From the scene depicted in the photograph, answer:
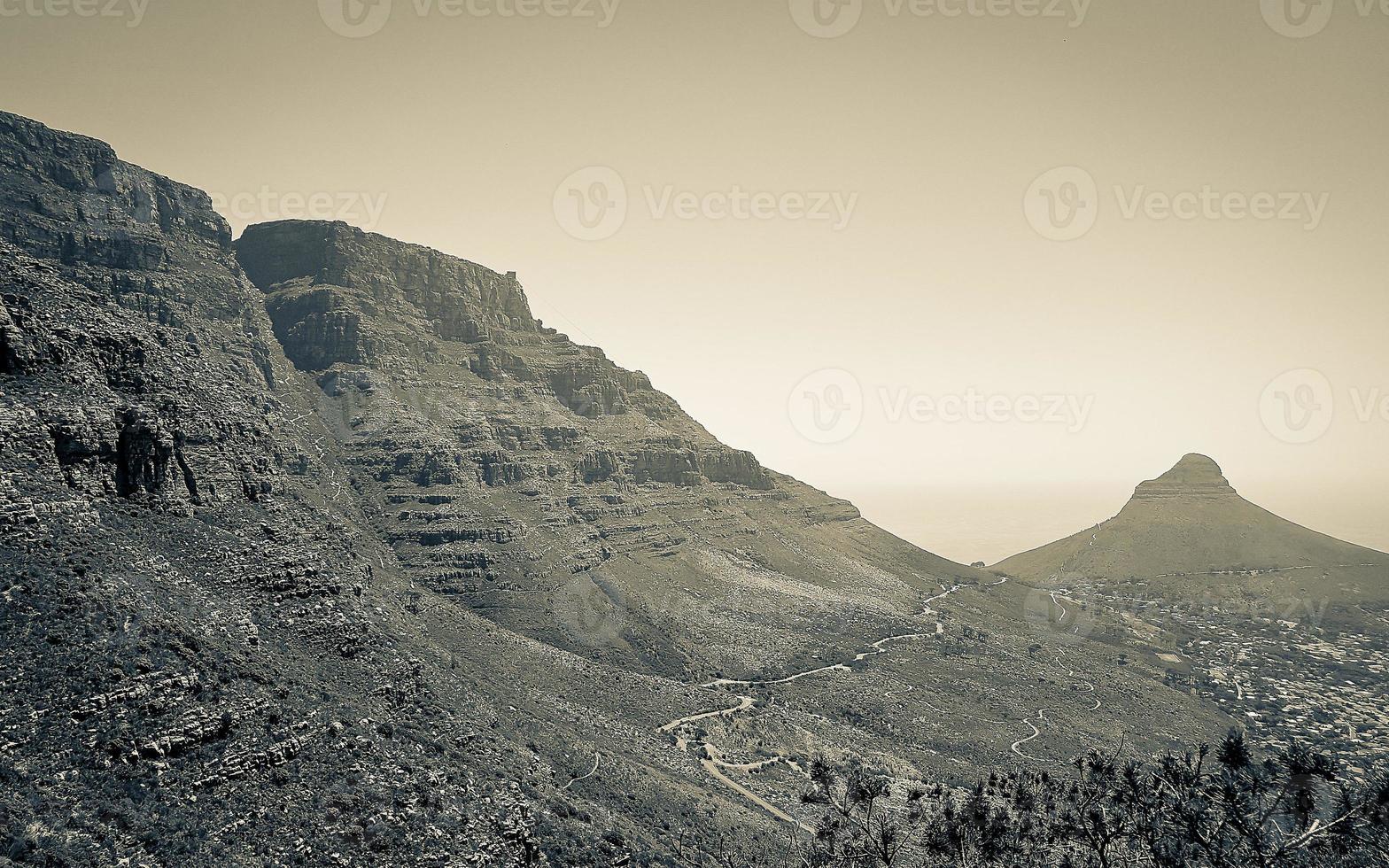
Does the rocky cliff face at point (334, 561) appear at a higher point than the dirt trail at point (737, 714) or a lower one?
higher

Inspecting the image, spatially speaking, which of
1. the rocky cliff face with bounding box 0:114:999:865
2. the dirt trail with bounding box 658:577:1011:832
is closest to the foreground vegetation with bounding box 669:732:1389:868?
the rocky cliff face with bounding box 0:114:999:865

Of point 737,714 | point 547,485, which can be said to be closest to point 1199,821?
point 737,714

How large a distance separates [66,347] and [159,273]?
2901 inches

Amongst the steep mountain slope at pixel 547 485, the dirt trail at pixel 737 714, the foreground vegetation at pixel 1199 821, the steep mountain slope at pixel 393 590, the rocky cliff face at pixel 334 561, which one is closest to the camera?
the foreground vegetation at pixel 1199 821

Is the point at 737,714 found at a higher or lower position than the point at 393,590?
lower

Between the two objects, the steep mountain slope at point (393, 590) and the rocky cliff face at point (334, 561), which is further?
the steep mountain slope at point (393, 590)

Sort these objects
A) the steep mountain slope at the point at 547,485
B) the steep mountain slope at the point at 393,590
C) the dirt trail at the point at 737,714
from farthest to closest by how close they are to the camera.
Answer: the steep mountain slope at the point at 547,485 < the dirt trail at the point at 737,714 < the steep mountain slope at the point at 393,590

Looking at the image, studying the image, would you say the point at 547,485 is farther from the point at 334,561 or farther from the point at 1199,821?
the point at 1199,821

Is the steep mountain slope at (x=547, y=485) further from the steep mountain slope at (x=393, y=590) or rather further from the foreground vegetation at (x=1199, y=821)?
the foreground vegetation at (x=1199, y=821)

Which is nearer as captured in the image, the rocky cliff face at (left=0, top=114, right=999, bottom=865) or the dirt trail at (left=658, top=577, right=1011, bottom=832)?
the rocky cliff face at (left=0, top=114, right=999, bottom=865)

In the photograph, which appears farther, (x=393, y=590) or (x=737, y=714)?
(x=737, y=714)

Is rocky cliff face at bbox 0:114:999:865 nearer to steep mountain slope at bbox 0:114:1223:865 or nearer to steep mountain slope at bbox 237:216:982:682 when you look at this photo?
steep mountain slope at bbox 0:114:1223:865

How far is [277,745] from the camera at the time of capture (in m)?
34.1

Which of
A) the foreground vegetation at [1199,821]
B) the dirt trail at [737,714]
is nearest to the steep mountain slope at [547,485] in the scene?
the dirt trail at [737,714]
